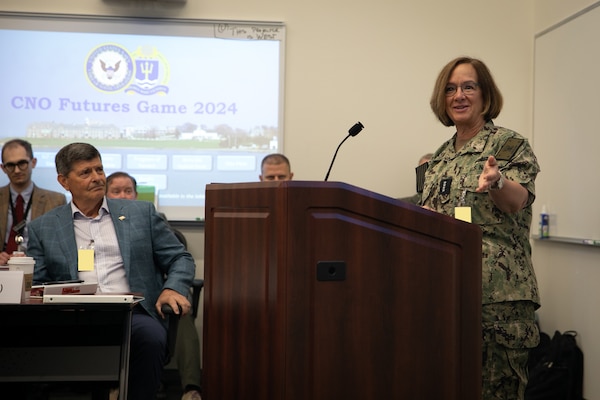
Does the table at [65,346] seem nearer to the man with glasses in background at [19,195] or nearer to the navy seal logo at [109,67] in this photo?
the man with glasses in background at [19,195]

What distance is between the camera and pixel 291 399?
1.36 meters

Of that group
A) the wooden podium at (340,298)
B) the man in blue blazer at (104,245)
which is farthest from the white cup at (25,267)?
the wooden podium at (340,298)

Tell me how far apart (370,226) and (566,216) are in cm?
341

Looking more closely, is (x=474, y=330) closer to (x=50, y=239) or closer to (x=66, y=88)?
(x=50, y=239)

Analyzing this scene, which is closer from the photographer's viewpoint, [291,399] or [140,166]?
[291,399]

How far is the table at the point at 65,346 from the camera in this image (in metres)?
2.46

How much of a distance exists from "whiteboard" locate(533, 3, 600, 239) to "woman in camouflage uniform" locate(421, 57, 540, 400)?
89.1 inches

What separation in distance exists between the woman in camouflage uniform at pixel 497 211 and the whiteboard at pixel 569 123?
89.1 inches

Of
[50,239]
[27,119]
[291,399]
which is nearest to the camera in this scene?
[291,399]

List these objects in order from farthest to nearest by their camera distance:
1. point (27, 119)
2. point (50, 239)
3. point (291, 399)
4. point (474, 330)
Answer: point (27, 119) < point (50, 239) < point (474, 330) < point (291, 399)

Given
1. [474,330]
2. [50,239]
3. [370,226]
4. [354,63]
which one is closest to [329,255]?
[370,226]

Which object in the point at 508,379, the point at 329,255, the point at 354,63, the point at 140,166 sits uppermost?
the point at 354,63

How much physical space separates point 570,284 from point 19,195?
365cm

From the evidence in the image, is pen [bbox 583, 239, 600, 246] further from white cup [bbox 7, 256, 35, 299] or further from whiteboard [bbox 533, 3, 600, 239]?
white cup [bbox 7, 256, 35, 299]
